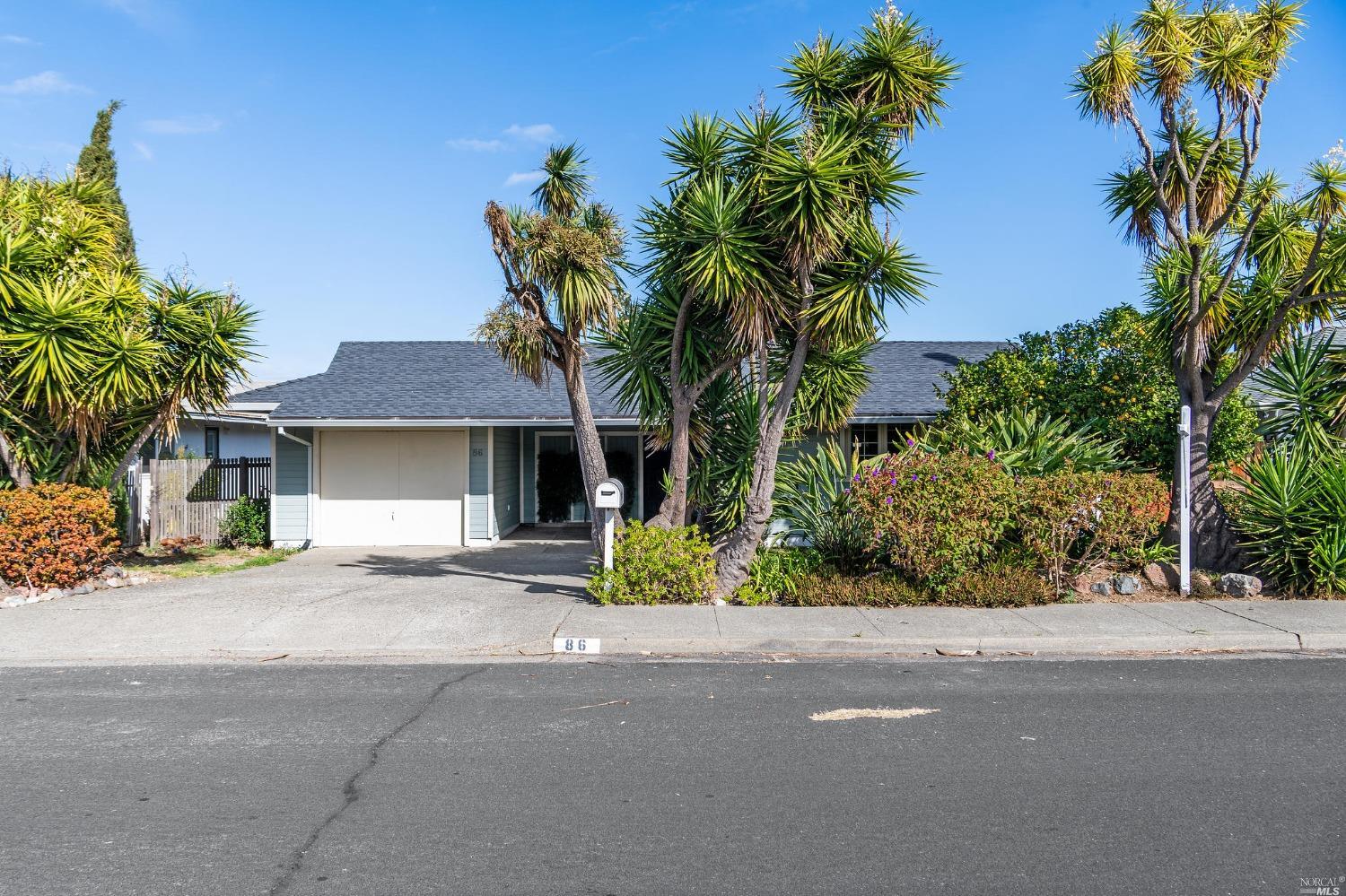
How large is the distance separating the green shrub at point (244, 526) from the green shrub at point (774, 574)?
9814 millimetres

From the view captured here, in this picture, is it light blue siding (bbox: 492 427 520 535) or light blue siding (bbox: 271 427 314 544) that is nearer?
light blue siding (bbox: 271 427 314 544)

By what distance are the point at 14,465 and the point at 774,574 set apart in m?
9.60

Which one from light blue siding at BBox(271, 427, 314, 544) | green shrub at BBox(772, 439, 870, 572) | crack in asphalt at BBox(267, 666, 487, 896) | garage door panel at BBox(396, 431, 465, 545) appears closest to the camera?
crack in asphalt at BBox(267, 666, 487, 896)

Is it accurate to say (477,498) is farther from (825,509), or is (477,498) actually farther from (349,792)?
(349,792)

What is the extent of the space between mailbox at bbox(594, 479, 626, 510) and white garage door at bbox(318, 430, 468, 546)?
7.14m

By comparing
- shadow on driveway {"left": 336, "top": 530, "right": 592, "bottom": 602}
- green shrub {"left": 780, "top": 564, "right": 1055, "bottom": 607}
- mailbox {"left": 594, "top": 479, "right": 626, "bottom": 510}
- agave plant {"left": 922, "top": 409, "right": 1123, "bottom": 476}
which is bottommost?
shadow on driveway {"left": 336, "top": 530, "right": 592, "bottom": 602}

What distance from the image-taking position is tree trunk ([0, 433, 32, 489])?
38.8ft

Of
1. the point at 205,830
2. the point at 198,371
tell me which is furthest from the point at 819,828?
the point at 198,371

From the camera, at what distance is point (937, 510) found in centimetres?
1016

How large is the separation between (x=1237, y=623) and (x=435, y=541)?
12535 mm

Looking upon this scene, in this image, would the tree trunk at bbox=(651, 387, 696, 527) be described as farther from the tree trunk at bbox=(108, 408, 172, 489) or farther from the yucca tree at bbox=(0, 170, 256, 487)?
the tree trunk at bbox=(108, 408, 172, 489)

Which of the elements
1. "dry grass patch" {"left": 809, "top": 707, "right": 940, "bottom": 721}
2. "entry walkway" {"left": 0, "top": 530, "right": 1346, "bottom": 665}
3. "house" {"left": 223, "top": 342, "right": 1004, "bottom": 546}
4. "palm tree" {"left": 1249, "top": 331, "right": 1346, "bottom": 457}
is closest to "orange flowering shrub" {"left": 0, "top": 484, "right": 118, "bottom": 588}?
"entry walkway" {"left": 0, "top": 530, "right": 1346, "bottom": 665}

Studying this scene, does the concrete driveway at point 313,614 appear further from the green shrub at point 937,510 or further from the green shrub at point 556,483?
the green shrub at point 556,483

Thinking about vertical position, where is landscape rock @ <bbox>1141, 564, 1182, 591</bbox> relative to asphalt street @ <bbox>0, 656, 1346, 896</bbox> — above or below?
above
